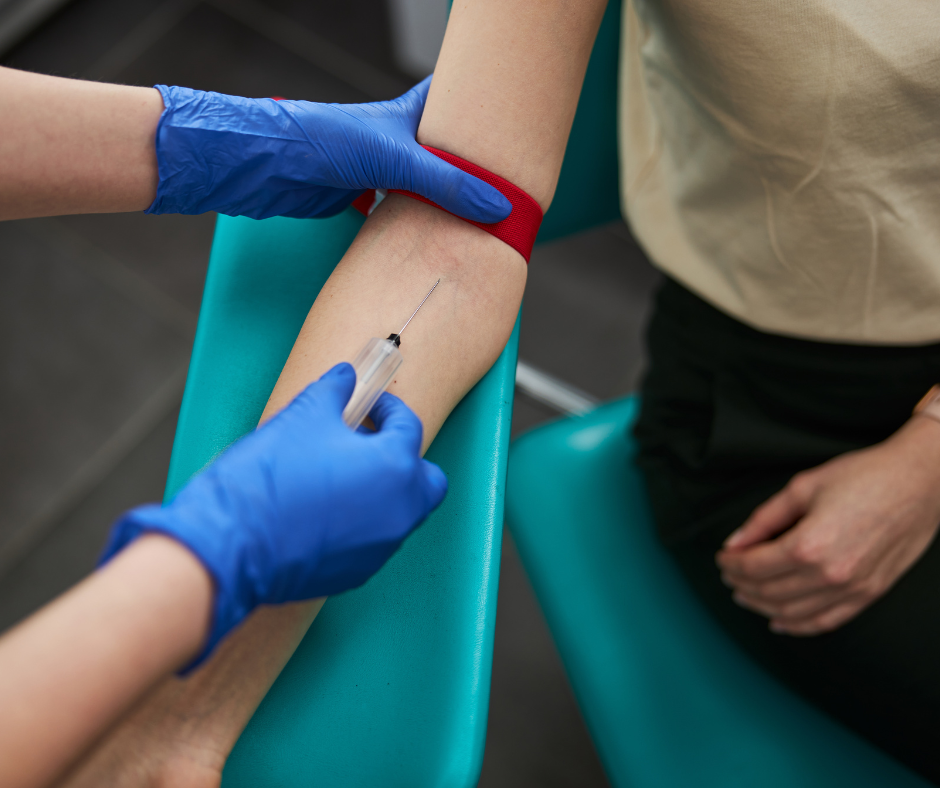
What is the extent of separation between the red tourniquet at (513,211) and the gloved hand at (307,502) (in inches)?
9.8

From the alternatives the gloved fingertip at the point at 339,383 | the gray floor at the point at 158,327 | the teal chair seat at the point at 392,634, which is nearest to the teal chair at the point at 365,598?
the teal chair seat at the point at 392,634

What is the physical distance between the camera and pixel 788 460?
851 millimetres

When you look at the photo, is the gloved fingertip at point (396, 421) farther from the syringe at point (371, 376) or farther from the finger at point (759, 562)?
the finger at point (759, 562)

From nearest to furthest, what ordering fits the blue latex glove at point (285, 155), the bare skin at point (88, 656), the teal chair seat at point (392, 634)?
the bare skin at point (88, 656) < the teal chair seat at point (392, 634) < the blue latex glove at point (285, 155)

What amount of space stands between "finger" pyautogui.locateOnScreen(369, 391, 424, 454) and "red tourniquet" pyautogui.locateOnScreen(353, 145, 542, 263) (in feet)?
0.74

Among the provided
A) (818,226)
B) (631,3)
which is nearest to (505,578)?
(818,226)

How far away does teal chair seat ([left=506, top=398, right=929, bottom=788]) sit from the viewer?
0.81 meters

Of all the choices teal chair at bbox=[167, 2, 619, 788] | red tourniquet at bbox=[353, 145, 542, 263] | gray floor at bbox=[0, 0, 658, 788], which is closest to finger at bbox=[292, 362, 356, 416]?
teal chair at bbox=[167, 2, 619, 788]

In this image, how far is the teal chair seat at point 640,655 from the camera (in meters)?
0.81

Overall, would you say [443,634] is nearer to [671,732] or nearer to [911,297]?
[671,732]

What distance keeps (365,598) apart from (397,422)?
0.61 feet

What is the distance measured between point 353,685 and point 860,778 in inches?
24.3

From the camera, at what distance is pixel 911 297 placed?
752 mm

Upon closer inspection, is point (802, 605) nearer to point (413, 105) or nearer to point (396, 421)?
point (396, 421)
